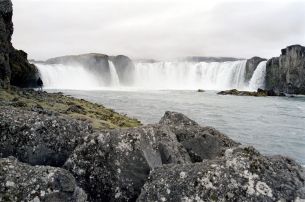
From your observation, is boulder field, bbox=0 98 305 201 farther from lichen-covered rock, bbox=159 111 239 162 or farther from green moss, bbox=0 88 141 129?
green moss, bbox=0 88 141 129

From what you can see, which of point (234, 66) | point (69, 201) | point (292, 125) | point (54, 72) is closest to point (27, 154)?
point (69, 201)

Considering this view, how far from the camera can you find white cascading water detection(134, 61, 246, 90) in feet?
474

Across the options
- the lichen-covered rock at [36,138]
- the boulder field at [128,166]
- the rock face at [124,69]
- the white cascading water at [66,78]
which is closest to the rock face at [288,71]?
the rock face at [124,69]

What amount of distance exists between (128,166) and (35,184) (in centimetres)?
211

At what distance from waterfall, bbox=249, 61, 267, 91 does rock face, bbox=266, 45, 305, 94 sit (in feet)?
4.22

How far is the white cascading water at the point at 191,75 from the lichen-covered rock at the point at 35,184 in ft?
451

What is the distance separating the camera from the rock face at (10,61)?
43.0m

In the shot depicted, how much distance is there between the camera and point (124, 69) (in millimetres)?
178750

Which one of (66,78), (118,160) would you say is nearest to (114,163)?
(118,160)

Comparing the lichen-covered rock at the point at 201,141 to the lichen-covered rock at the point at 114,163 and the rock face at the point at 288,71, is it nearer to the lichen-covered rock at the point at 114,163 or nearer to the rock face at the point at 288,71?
the lichen-covered rock at the point at 114,163

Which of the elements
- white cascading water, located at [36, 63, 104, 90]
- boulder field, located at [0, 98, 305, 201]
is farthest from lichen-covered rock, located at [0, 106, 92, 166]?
white cascading water, located at [36, 63, 104, 90]

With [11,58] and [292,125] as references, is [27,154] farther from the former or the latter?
[11,58]

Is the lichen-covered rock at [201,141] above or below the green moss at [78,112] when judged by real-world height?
above

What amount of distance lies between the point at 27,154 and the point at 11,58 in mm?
55394
